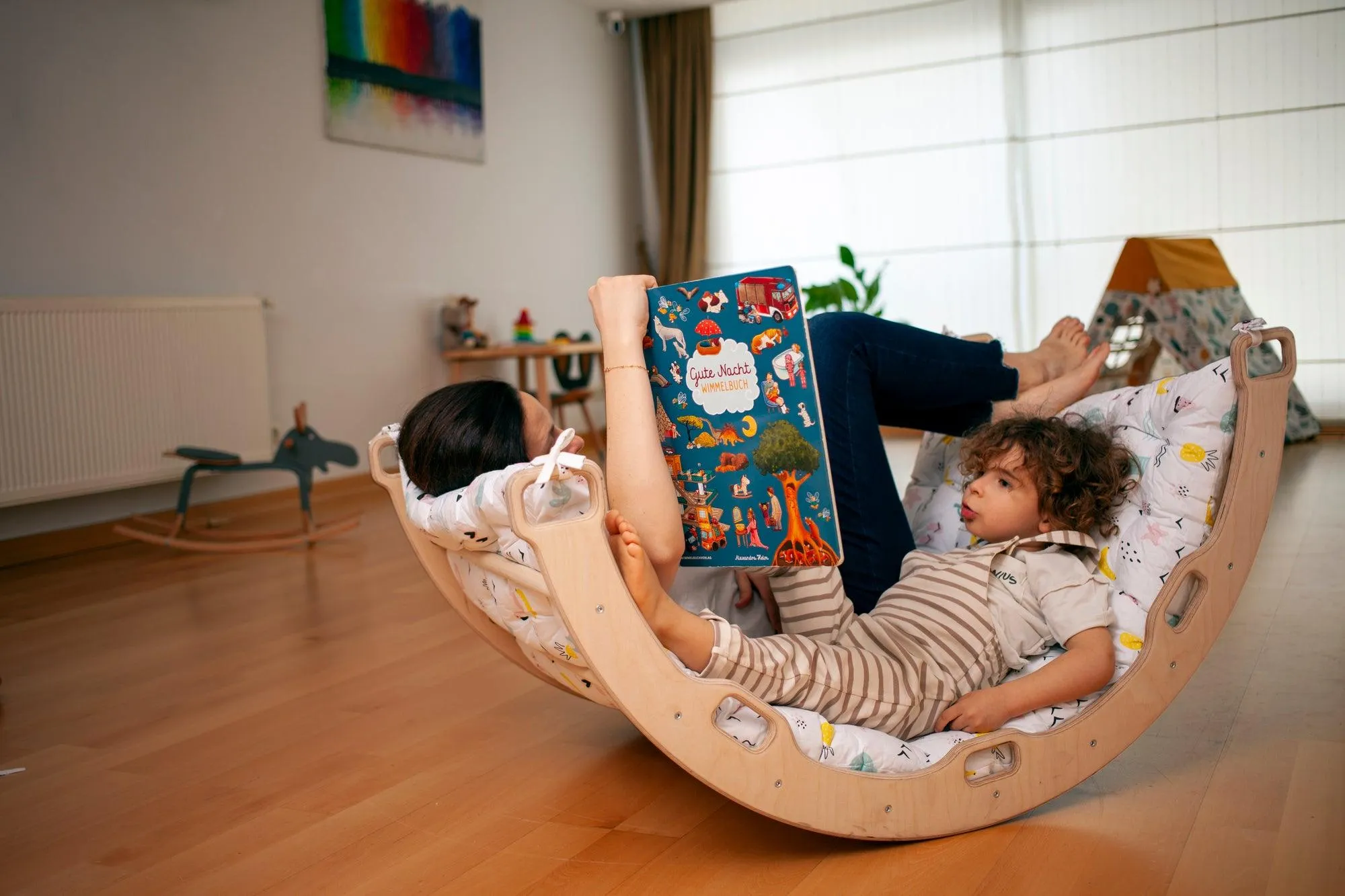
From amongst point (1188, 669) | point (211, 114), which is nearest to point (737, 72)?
point (211, 114)

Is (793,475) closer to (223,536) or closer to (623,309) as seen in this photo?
(623,309)

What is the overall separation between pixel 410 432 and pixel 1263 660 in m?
1.53

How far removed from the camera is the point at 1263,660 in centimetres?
201

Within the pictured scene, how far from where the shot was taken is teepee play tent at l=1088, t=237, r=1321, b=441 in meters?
4.46

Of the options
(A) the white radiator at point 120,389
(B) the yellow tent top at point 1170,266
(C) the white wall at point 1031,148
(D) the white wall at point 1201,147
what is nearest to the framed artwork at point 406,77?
(A) the white radiator at point 120,389

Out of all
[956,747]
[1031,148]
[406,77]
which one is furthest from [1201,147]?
[956,747]

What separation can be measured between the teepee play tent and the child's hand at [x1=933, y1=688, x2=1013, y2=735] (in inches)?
133

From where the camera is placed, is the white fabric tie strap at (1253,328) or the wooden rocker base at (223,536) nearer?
the white fabric tie strap at (1253,328)

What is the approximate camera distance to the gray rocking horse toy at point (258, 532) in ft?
11.7

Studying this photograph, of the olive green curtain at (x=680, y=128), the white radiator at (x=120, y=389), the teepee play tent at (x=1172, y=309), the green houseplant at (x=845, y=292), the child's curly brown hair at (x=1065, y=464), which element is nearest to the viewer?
the child's curly brown hair at (x=1065, y=464)

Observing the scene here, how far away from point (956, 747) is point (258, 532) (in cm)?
305

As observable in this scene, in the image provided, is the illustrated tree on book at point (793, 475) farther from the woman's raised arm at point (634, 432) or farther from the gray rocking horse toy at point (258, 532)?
the gray rocking horse toy at point (258, 532)

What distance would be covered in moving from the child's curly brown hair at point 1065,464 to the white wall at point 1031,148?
4.15 m

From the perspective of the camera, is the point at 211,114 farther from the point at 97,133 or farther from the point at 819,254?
the point at 819,254
